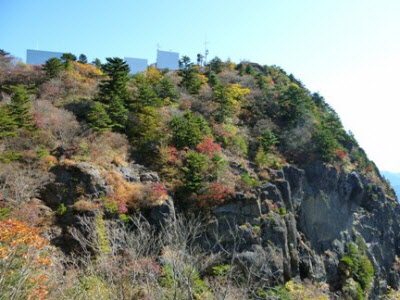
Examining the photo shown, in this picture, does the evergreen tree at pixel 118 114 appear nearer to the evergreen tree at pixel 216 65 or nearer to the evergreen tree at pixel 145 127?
the evergreen tree at pixel 145 127

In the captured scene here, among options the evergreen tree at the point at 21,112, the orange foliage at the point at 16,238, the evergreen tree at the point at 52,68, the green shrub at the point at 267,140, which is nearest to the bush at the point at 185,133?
the green shrub at the point at 267,140

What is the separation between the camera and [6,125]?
64.5ft

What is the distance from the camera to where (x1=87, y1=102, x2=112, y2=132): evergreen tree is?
22.5 metres

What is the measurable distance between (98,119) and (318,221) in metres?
17.7

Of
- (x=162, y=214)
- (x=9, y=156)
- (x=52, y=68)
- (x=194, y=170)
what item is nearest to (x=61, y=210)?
(x=9, y=156)

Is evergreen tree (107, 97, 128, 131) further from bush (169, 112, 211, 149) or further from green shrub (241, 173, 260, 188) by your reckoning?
green shrub (241, 173, 260, 188)

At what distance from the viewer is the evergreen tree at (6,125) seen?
19.4 metres

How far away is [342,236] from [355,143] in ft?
36.6

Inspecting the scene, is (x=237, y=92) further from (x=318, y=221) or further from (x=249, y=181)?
(x=318, y=221)

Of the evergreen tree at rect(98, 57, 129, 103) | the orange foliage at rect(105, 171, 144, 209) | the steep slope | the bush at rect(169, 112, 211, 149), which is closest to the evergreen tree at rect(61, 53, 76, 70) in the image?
the steep slope

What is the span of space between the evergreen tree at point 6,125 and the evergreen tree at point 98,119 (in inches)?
174

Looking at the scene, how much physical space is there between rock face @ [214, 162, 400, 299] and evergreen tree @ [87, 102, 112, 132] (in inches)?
368

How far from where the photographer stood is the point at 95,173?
62.3 ft

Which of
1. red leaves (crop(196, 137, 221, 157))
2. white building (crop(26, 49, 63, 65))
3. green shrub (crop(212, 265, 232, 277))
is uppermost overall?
white building (crop(26, 49, 63, 65))
